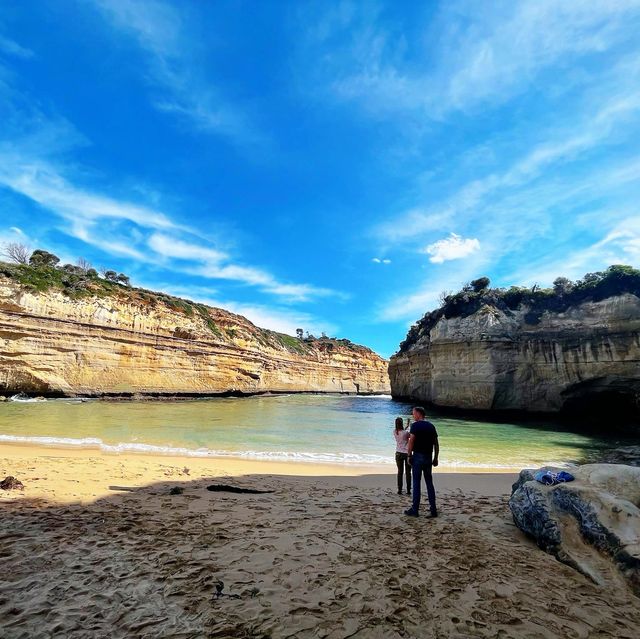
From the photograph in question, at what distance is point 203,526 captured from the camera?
4645 millimetres

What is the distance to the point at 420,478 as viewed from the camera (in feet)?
18.1

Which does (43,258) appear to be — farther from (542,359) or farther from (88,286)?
(542,359)

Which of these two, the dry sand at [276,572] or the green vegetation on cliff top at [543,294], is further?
the green vegetation on cliff top at [543,294]

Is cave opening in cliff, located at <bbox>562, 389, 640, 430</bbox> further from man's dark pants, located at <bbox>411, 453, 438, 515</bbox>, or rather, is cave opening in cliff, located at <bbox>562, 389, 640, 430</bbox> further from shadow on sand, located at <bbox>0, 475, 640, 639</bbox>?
shadow on sand, located at <bbox>0, 475, 640, 639</bbox>

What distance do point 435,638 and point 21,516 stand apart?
520 cm

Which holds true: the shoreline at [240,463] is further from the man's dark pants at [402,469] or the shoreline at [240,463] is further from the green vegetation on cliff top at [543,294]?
the green vegetation on cliff top at [543,294]

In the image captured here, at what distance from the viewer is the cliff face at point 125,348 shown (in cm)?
3175

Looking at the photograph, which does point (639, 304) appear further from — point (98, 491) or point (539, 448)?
point (98, 491)

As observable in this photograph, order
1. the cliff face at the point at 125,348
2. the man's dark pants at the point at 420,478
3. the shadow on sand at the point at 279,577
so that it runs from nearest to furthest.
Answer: the shadow on sand at the point at 279,577 → the man's dark pants at the point at 420,478 → the cliff face at the point at 125,348

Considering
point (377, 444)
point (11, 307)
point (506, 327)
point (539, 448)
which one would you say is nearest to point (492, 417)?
point (506, 327)

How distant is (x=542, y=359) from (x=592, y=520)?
82.9ft

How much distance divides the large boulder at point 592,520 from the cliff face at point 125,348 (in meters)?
39.5

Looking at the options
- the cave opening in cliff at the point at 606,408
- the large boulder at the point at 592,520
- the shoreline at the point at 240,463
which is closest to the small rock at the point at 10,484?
the shoreline at the point at 240,463

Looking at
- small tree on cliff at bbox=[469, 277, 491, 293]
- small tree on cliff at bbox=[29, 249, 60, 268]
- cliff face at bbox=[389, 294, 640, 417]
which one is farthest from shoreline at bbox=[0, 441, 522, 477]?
small tree on cliff at bbox=[29, 249, 60, 268]
